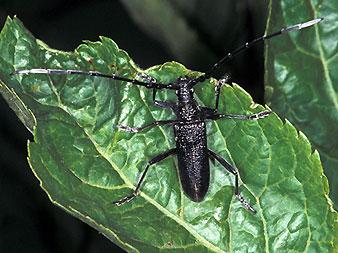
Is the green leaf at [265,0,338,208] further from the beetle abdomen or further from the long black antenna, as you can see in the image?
Answer: the beetle abdomen

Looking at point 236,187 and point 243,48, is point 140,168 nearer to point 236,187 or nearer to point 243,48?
point 236,187

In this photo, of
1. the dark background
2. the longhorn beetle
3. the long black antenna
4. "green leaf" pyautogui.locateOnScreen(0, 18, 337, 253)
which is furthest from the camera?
the dark background

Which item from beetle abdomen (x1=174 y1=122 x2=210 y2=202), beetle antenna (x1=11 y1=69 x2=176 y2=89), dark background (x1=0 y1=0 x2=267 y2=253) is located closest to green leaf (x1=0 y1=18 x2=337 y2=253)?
beetle antenna (x1=11 y1=69 x2=176 y2=89)

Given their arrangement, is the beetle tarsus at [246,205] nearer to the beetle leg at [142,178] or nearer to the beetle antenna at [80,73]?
the beetle leg at [142,178]

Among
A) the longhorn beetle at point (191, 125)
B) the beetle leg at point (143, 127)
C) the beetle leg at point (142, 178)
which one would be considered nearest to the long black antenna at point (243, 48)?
the longhorn beetle at point (191, 125)

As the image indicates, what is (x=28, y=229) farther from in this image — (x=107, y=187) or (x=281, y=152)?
(x=281, y=152)

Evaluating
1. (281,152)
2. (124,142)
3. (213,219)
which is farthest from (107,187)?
(281,152)

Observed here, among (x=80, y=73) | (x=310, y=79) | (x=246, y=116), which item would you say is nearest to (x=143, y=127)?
(x=80, y=73)
